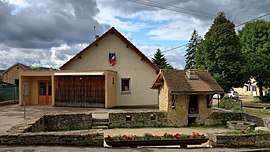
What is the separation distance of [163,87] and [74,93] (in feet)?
26.0

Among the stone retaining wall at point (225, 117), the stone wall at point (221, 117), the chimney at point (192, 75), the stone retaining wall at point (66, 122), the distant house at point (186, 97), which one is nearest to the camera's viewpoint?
the stone retaining wall at point (66, 122)

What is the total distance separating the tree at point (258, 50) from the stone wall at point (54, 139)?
87.4 ft

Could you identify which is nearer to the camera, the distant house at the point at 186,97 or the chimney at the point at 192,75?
the distant house at the point at 186,97

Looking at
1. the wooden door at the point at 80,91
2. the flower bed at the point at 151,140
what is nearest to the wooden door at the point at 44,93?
the wooden door at the point at 80,91

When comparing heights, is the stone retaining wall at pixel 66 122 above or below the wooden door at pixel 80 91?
below

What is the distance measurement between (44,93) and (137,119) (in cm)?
1187

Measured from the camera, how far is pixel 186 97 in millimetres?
18875

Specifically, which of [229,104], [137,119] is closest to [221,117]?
[137,119]

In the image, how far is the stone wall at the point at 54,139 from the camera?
9.70 metres

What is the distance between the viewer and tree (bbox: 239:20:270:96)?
34625 millimetres

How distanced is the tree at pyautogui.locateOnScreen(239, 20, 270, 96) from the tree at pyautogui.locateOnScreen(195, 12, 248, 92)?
1.74 meters

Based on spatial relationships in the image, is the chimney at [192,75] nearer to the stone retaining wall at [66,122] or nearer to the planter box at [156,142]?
the stone retaining wall at [66,122]

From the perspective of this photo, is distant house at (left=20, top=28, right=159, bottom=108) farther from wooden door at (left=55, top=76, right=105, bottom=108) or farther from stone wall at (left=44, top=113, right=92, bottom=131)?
stone wall at (left=44, top=113, right=92, bottom=131)

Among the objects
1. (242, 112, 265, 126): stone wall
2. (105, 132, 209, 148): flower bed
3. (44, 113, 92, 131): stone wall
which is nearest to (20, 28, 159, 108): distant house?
(44, 113, 92, 131): stone wall
